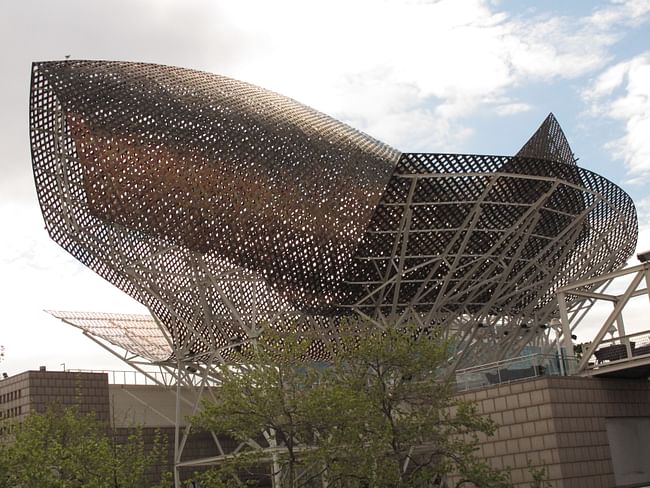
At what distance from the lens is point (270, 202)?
110 feet

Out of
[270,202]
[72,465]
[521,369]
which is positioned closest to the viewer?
[72,465]

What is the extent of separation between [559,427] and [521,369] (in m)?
2.03

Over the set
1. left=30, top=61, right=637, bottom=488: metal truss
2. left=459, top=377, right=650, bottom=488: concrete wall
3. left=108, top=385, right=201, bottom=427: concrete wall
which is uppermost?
left=30, top=61, right=637, bottom=488: metal truss

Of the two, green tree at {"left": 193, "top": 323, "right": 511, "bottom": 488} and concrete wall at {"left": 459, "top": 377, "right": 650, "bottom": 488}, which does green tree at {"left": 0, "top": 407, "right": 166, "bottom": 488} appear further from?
concrete wall at {"left": 459, "top": 377, "right": 650, "bottom": 488}

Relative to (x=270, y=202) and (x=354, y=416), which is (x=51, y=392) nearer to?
(x=270, y=202)

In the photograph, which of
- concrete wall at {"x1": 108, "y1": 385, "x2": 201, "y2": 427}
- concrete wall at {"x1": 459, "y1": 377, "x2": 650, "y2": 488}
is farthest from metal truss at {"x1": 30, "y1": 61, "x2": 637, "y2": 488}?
concrete wall at {"x1": 459, "y1": 377, "x2": 650, "y2": 488}

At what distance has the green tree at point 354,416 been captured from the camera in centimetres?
1989

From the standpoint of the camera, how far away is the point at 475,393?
79.9 ft

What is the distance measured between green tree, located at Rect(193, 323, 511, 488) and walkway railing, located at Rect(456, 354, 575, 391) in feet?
7.65

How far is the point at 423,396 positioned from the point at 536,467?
3390 millimetres

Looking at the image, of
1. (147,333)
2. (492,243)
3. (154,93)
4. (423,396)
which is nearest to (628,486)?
(423,396)

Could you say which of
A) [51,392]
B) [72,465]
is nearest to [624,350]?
[72,465]

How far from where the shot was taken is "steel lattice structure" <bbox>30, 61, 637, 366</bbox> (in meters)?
31.5

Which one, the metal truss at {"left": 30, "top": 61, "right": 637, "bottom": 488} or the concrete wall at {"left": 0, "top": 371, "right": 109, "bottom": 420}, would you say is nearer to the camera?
the metal truss at {"left": 30, "top": 61, "right": 637, "bottom": 488}
